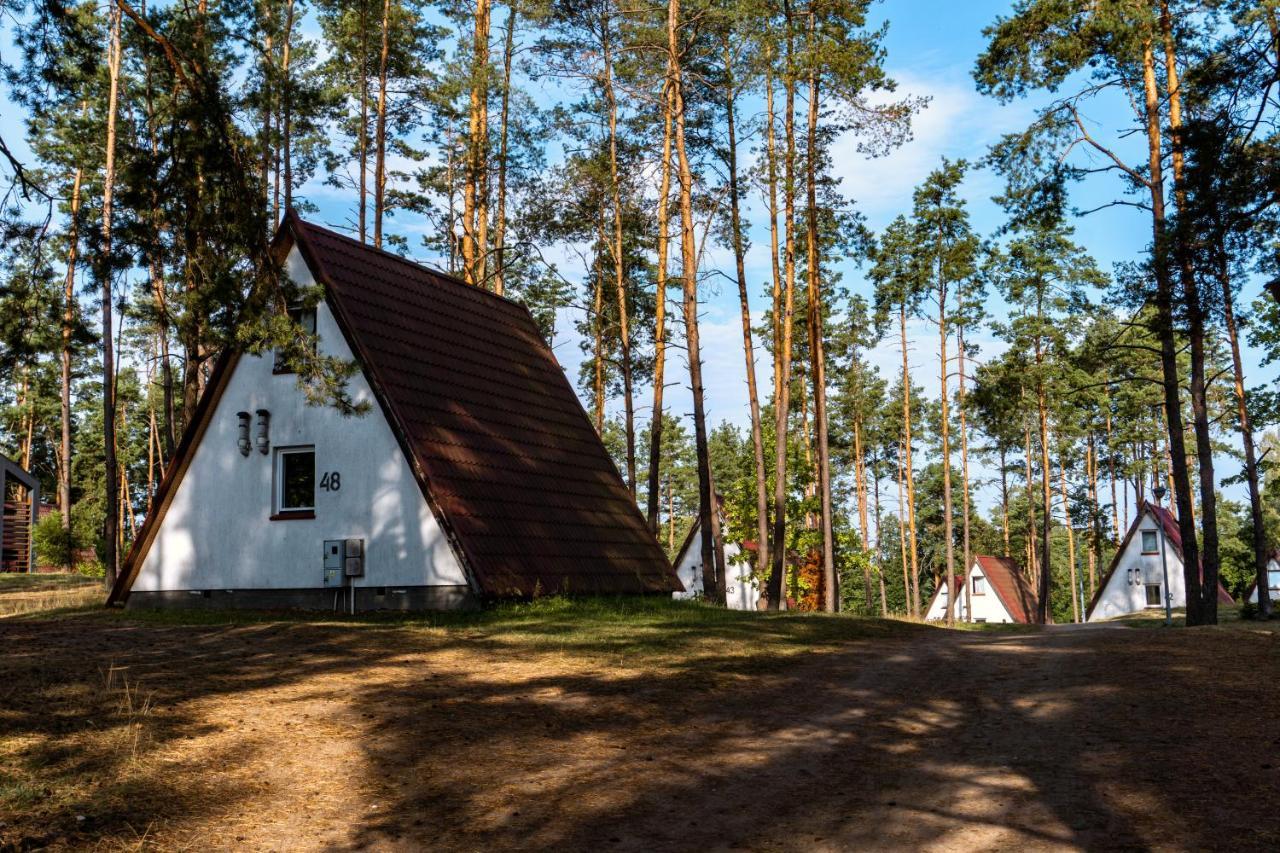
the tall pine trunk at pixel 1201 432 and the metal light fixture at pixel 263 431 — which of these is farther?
the tall pine trunk at pixel 1201 432

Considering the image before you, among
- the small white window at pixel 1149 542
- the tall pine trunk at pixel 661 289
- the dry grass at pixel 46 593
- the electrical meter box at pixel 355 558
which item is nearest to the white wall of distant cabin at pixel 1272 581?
the small white window at pixel 1149 542

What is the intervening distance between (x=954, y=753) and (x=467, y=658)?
20.0 ft

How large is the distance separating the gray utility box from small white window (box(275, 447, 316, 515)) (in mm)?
1275

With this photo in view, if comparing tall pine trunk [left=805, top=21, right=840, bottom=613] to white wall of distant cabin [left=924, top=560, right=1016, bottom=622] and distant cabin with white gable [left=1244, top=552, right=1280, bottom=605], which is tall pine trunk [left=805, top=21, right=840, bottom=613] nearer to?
distant cabin with white gable [left=1244, top=552, right=1280, bottom=605]

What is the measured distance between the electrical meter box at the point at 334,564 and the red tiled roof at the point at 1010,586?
5607 centimetres

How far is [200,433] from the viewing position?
65.8 feet

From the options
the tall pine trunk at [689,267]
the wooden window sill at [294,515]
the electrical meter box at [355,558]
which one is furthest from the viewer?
the tall pine trunk at [689,267]

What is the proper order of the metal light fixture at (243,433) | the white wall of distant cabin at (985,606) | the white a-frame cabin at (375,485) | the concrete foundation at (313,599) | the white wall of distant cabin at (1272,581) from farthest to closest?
the white wall of distant cabin at (985,606)
the white wall of distant cabin at (1272,581)
the metal light fixture at (243,433)
the white a-frame cabin at (375,485)
the concrete foundation at (313,599)

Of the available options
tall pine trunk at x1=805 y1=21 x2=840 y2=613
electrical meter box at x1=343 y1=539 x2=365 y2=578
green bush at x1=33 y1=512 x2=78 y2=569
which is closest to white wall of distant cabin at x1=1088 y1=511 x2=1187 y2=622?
tall pine trunk at x1=805 y1=21 x2=840 y2=613

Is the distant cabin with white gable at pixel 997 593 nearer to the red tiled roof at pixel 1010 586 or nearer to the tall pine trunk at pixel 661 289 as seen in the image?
the red tiled roof at pixel 1010 586

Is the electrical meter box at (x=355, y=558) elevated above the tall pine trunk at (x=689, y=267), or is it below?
below

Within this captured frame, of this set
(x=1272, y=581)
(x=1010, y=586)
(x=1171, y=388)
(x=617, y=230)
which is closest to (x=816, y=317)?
(x=617, y=230)

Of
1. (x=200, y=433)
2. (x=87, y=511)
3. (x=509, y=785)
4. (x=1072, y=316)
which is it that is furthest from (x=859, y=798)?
(x=87, y=511)

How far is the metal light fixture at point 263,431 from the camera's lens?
1934 centimetres
